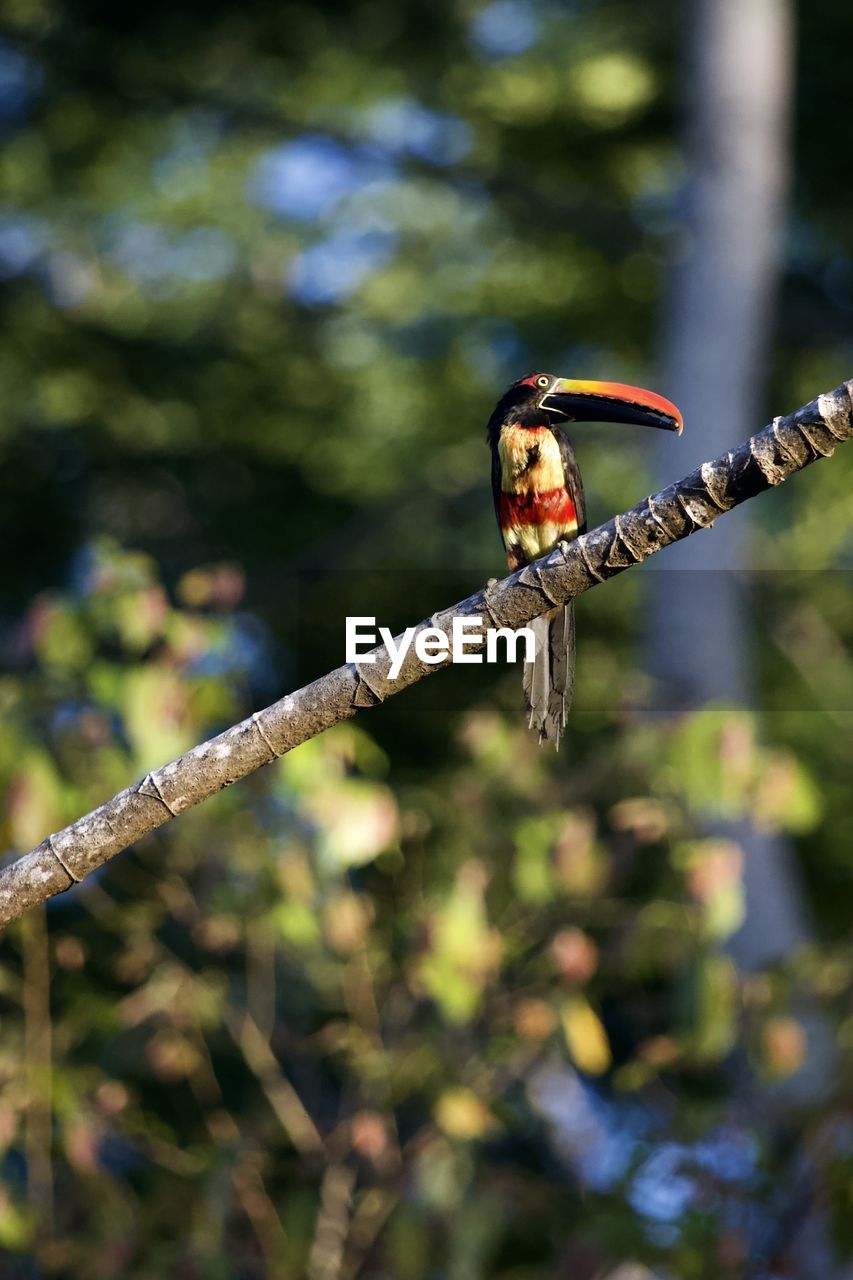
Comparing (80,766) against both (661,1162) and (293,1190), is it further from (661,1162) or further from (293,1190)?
(661,1162)

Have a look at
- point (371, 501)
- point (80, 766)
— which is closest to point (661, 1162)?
point (80, 766)

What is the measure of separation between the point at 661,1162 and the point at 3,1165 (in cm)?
222

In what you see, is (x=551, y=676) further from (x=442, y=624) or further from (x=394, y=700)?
(x=394, y=700)

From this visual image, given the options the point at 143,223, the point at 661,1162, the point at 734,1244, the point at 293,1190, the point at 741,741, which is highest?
A: the point at 143,223

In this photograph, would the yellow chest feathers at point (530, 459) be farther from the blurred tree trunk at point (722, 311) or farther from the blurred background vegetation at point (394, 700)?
the blurred tree trunk at point (722, 311)

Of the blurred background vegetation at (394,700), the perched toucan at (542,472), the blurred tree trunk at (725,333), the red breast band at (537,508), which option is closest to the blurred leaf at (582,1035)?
the blurred background vegetation at (394,700)

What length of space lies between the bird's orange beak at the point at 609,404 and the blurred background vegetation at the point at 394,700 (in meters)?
1.10

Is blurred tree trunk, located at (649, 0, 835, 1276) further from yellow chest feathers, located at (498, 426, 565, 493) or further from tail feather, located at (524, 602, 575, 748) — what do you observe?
tail feather, located at (524, 602, 575, 748)

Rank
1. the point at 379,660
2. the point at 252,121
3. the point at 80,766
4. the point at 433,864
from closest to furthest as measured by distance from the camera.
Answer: the point at 379,660, the point at 80,766, the point at 433,864, the point at 252,121

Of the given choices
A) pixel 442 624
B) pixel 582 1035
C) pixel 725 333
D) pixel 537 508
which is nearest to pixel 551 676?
pixel 537 508

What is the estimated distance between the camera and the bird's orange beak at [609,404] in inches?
118

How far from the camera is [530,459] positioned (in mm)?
3551

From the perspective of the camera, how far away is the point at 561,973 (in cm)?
428

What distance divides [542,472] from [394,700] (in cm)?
472
